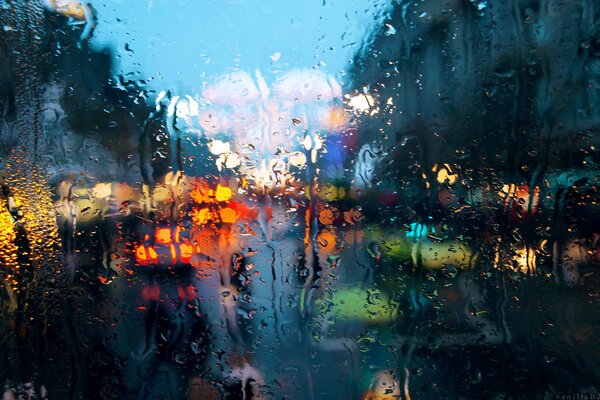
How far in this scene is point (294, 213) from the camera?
134 centimetres

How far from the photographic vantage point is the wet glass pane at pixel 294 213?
1.30 m

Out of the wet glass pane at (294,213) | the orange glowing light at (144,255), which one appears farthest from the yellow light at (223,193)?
the orange glowing light at (144,255)

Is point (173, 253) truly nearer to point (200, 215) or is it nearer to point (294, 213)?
point (200, 215)

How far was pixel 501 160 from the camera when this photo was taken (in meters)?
1.31

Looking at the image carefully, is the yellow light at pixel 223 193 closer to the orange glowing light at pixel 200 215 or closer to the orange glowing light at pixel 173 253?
the orange glowing light at pixel 200 215

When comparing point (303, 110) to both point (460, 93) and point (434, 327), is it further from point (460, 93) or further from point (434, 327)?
point (434, 327)

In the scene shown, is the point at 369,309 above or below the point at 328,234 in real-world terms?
below

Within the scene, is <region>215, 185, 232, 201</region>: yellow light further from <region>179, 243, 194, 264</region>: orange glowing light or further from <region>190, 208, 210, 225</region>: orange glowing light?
<region>179, 243, 194, 264</region>: orange glowing light

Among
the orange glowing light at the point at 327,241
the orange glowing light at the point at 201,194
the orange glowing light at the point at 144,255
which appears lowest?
the orange glowing light at the point at 144,255

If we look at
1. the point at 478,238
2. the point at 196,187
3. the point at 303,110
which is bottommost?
the point at 478,238

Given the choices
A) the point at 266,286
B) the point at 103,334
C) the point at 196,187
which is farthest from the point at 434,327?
the point at 103,334

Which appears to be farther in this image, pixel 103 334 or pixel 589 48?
pixel 103 334

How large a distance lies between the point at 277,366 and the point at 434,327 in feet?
1.74

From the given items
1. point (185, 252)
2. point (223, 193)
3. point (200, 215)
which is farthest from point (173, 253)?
point (223, 193)
